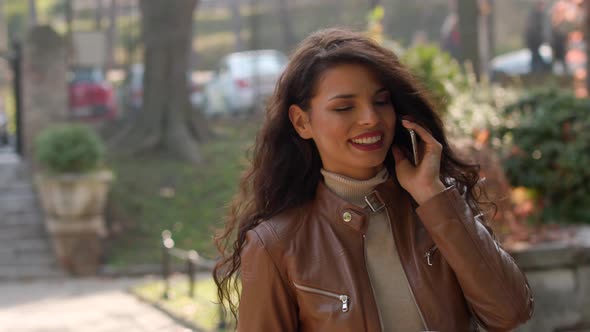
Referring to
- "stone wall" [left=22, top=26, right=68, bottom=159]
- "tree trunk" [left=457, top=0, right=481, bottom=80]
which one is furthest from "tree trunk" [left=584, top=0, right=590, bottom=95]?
"stone wall" [left=22, top=26, right=68, bottom=159]

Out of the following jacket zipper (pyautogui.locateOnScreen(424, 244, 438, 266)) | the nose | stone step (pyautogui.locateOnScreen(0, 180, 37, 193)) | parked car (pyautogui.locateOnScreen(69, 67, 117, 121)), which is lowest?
parked car (pyautogui.locateOnScreen(69, 67, 117, 121))

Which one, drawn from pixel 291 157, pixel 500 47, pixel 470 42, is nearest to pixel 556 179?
pixel 291 157

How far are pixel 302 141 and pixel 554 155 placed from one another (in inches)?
227

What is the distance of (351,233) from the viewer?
2.70m

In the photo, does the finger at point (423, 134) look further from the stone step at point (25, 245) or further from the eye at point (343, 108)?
the stone step at point (25, 245)

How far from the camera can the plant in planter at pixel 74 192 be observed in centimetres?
1261

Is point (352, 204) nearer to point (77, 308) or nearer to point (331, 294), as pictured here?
point (331, 294)

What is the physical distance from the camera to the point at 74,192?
12.7 meters

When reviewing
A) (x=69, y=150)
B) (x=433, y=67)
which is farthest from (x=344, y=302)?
(x=69, y=150)

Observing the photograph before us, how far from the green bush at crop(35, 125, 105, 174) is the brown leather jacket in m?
10.2

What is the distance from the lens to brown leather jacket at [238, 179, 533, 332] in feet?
8.48

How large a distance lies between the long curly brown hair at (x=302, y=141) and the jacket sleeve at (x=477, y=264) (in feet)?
0.93

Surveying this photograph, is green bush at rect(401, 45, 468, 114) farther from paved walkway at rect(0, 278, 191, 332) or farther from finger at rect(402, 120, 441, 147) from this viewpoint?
finger at rect(402, 120, 441, 147)

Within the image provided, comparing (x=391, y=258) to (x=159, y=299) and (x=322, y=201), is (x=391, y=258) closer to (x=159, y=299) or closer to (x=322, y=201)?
(x=322, y=201)
